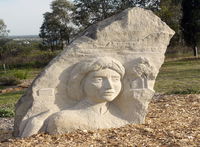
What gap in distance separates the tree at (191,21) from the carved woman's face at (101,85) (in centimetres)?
1981

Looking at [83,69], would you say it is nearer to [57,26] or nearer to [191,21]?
[191,21]

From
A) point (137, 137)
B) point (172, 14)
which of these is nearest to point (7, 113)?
point (137, 137)

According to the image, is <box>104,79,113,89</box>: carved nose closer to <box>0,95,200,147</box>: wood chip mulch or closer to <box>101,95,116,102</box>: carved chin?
<box>101,95,116,102</box>: carved chin

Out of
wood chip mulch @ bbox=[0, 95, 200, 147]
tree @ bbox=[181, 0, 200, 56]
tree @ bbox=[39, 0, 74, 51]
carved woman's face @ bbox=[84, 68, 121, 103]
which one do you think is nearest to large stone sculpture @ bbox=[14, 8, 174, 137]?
carved woman's face @ bbox=[84, 68, 121, 103]

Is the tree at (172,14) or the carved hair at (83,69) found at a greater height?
the tree at (172,14)

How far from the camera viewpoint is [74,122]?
210 inches

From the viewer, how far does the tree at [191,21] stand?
24219 mm

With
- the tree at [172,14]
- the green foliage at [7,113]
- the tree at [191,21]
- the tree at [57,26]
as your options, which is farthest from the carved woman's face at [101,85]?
the tree at [57,26]

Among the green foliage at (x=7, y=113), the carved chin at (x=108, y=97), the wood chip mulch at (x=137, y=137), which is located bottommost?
the green foliage at (x=7, y=113)

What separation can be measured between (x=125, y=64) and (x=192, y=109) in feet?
7.57

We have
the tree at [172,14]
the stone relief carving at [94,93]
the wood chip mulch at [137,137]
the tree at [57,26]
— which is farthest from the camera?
the tree at [57,26]

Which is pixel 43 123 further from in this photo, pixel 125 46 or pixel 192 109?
pixel 192 109

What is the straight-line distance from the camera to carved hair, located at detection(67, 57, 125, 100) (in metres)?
5.47

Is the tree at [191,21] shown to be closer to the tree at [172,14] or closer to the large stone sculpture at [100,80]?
the tree at [172,14]
